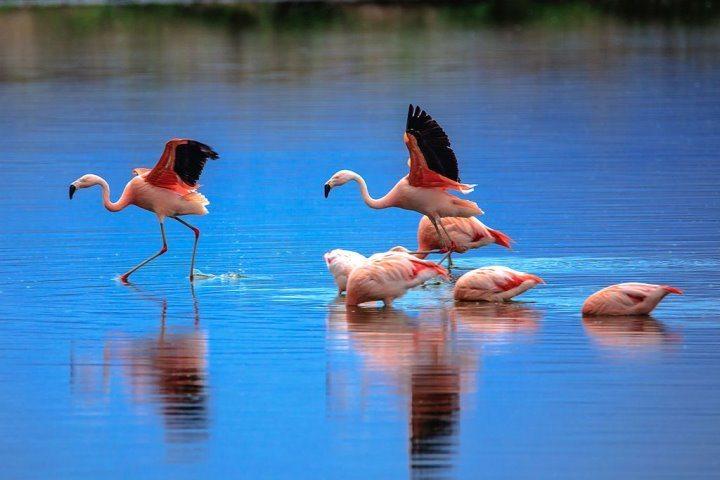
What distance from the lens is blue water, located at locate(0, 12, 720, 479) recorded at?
8242mm

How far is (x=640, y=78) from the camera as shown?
1337 inches

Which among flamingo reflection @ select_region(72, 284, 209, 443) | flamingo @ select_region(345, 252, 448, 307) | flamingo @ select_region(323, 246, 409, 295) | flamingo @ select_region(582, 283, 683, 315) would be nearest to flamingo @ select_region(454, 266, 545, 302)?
flamingo @ select_region(345, 252, 448, 307)

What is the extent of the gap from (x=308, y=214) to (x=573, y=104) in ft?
43.0

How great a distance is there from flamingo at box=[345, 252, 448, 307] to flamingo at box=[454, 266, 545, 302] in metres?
0.25

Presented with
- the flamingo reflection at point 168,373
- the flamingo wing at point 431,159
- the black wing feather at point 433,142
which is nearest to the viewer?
the flamingo reflection at point 168,373

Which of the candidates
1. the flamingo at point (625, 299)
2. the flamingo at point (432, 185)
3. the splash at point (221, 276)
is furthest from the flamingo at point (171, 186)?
the flamingo at point (625, 299)

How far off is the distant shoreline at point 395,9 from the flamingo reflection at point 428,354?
141 feet

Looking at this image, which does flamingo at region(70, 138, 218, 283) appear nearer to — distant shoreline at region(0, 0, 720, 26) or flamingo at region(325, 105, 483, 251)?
flamingo at region(325, 105, 483, 251)

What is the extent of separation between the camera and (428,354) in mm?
10180

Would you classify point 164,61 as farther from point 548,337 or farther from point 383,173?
point 548,337

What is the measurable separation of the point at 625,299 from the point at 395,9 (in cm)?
5092

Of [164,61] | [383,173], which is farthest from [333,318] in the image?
[164,61]

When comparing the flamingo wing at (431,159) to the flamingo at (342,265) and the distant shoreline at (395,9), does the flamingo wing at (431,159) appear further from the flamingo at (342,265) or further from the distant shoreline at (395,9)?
the distant shoreline at (395,9)

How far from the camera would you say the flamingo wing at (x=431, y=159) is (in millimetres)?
13812
